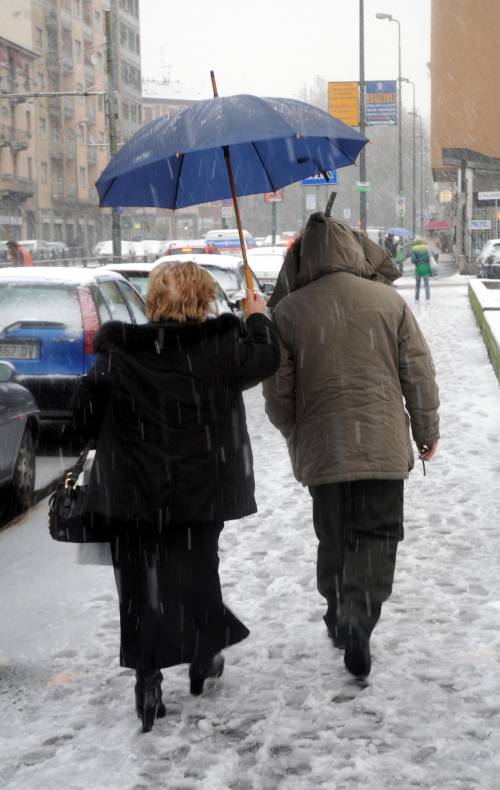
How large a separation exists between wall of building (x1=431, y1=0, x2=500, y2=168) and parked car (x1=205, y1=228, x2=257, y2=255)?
12.0m

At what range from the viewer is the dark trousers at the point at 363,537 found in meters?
4.53

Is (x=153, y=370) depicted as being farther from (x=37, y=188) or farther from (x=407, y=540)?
(x=37, y=188)

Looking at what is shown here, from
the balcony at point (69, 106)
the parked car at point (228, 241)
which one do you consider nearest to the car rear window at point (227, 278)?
the parked car at point (228, 241)

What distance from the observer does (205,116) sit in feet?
15.1

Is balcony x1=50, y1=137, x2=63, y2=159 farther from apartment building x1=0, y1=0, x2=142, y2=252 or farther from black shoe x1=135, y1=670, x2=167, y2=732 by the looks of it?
black shoe x1=135, y1=670, x2=167, y2=732

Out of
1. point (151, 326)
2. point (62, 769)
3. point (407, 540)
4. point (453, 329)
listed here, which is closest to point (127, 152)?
point (151, 326)

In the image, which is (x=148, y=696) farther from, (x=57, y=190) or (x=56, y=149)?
(x=56, y=149)

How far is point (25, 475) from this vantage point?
8.26m

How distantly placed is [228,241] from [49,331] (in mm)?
30769

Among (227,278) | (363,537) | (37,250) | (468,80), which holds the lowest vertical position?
(37,250)

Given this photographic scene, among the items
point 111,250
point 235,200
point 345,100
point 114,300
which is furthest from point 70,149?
point 235,200

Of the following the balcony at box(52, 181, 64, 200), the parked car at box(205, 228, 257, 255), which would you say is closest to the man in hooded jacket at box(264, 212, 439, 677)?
the parked car at box(205, 228, 257, 255)

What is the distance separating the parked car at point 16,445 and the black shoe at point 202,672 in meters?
3.19

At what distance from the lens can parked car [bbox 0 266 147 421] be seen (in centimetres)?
1022
